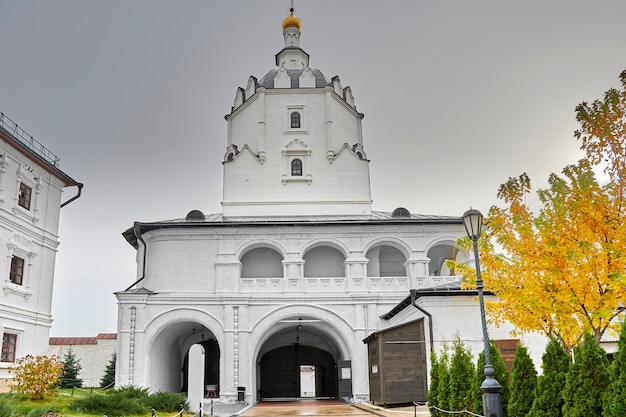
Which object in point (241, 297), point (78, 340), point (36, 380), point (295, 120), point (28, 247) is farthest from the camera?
point (78, 340)

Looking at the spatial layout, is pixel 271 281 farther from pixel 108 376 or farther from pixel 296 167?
pixel 108 376

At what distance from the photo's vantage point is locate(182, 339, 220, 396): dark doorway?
98.1ft

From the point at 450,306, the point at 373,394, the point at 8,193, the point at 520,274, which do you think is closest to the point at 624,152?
the point at 520,274

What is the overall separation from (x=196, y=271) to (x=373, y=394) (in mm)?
9303

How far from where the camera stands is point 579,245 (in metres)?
11.6

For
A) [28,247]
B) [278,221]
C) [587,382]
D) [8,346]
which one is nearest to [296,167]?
[278,221]

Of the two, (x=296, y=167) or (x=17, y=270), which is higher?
(x=296, y=167)

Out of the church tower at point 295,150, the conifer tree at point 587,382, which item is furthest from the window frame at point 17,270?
the conifer tree at point 587,382

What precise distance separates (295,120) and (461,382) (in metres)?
22.0

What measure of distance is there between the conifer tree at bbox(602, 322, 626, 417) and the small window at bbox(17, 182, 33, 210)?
20932 mm

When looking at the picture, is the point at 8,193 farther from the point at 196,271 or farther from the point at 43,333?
the point at 196,271

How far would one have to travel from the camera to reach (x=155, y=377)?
83.1 feet

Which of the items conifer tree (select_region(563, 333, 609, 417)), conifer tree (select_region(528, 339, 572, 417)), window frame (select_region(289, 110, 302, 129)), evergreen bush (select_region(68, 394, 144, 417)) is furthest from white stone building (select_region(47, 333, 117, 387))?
conifer tree (select_region(563, 333, 609, 417))

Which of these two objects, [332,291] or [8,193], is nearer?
Answer: [8,193]
